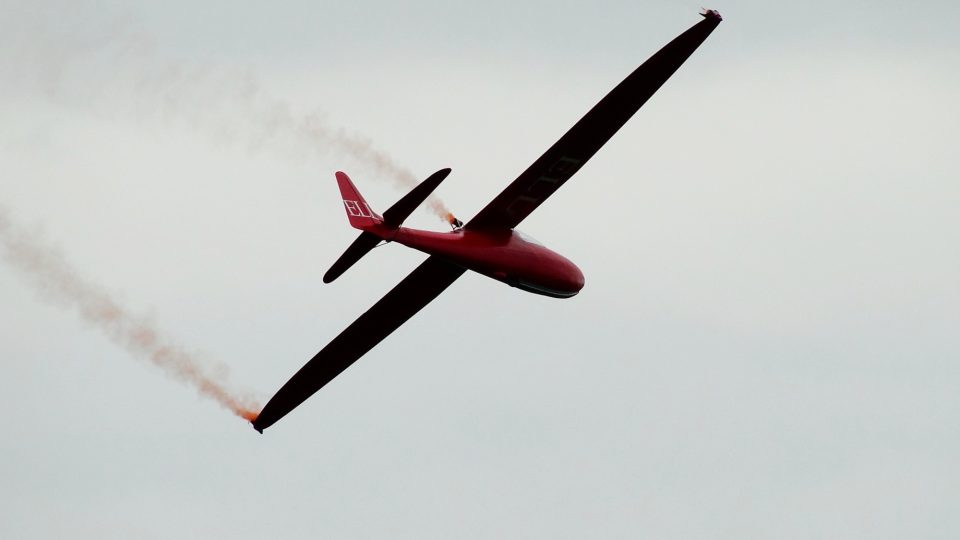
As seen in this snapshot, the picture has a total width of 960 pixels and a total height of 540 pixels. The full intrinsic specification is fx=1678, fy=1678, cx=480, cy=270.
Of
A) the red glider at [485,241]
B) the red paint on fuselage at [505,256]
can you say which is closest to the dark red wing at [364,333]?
the red glider at [485,241]

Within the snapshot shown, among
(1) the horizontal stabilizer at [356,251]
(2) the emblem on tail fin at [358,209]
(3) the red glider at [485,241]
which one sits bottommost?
(1) the horizontal stabilizer at [356,251]

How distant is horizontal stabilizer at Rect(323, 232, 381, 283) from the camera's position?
39.7 meters

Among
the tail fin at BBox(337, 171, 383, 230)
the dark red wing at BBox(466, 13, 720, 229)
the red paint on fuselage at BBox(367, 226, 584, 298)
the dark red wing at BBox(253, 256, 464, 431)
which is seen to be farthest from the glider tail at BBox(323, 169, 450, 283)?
the dark red wing at BBox(253, 256, 464, 431)

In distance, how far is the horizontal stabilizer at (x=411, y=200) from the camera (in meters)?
37.5

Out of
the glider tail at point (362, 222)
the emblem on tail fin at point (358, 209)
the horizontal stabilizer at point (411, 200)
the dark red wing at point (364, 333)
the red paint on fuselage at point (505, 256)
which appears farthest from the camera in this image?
the dark red wing at point (364, 333)

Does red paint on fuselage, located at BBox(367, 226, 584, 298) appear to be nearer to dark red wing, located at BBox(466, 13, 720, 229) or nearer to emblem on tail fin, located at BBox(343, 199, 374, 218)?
dark red wing, located at BBox(466, 13, 720, 229)

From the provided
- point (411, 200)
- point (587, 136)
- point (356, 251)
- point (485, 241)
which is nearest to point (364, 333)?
point (485, 241)

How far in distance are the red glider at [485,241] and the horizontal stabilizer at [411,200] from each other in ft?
0.07

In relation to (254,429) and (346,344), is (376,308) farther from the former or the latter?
(254,429)

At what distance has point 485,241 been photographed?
139ft

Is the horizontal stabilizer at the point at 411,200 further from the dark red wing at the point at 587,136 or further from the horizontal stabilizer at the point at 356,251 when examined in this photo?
the dark red wing at the point at 587,136

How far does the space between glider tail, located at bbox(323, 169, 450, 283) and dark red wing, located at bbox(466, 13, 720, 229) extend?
344 cm

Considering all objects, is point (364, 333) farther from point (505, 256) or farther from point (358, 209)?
point (358, 209)

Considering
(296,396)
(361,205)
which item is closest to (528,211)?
(361,205)
